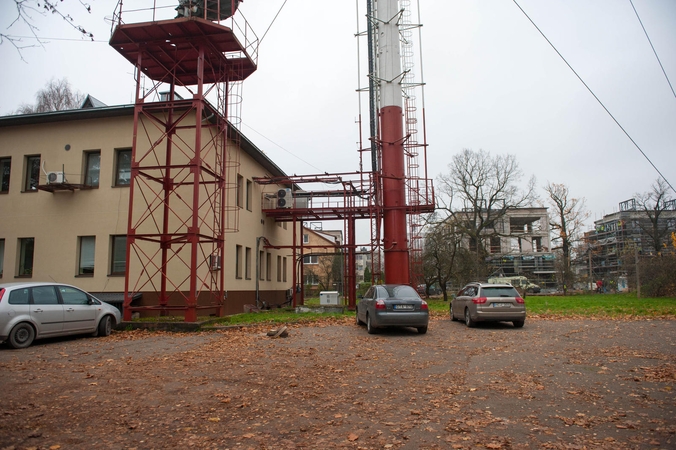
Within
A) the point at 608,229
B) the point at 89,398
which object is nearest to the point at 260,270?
the point at 89,398

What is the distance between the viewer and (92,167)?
70.2 ft

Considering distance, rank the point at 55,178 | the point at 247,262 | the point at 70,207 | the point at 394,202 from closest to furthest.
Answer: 1. the point at 55,178
2. the point at 70,207
3. the point at 394,202
4. the point at 247,262

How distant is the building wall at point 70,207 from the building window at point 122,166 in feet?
0.74

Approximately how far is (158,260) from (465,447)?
17.7m

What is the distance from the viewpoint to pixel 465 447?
4715 mm

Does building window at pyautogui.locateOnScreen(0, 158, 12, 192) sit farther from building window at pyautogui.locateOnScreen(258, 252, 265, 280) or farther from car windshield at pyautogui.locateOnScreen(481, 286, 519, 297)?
car windshield at pyautogui.locateOnScreen(481, 286, 519, 297)

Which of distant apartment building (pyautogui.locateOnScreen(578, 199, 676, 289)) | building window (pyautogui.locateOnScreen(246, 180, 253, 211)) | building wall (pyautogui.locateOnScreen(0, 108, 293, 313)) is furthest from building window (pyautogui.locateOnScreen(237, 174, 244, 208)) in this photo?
distant apartment building (pyautogui.locateOnScreen(578, 199, 676, 289))

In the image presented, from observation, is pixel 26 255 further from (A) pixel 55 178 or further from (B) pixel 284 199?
(B) pixel 284 199

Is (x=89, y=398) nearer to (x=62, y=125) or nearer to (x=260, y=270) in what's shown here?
(x=62, y=125)

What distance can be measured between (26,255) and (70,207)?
3.07m

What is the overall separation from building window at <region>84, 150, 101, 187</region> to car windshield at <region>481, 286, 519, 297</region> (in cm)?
1651

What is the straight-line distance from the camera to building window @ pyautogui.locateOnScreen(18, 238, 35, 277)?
21.2 m

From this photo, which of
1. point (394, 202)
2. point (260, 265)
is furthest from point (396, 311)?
point (260, 265)

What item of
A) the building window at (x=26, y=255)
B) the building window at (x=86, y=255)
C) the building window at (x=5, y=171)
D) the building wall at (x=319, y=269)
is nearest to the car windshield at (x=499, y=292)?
the building window at (x=86, y=255)
